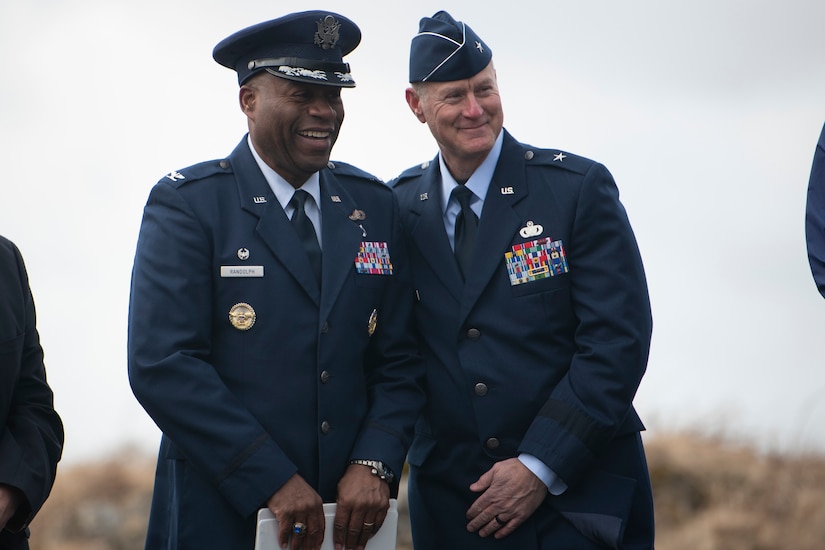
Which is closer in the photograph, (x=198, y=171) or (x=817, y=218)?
(x=817, y=218)

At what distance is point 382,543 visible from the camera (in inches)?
128

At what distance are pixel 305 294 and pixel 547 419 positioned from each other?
2.65 feet


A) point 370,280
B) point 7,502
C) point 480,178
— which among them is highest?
point 480,178

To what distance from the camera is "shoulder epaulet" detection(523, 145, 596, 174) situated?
361cm

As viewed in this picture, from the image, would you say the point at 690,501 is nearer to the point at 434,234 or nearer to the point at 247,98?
the point at 434,234

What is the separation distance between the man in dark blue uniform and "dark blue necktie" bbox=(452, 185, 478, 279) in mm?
1005

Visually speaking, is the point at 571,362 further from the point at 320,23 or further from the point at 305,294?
the point at 320,23

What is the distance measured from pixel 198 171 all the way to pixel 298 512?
1048 mm

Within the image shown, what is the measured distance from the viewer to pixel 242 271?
3.22 m

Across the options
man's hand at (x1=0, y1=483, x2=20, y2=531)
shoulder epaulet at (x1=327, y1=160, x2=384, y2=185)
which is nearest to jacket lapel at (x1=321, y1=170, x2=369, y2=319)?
shoulder epaulet at (x1=327, y1=160, x2=384, y2=185)

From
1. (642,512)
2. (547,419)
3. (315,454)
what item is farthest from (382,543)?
(642,512)

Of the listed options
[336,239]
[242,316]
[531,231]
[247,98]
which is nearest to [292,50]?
[247,98]

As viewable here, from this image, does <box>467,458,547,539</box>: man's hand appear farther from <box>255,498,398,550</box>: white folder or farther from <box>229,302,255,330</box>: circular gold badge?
<box>229,302,255,330</box>: circular gold badge

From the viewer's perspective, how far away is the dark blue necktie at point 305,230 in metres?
3.34
